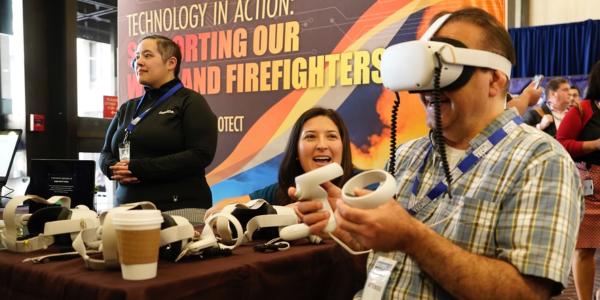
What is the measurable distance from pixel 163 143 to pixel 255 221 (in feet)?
3.63

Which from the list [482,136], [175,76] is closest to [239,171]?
[175,76]

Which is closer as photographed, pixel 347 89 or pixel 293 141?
pixel 293 141

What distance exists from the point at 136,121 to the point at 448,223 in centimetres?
183

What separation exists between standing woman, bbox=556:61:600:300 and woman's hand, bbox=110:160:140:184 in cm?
266

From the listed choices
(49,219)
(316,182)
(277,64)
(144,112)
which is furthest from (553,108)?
(49,219)

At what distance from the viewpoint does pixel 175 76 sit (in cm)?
271

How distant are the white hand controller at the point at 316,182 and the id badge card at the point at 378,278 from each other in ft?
0.63

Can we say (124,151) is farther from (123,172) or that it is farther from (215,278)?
(215,278)

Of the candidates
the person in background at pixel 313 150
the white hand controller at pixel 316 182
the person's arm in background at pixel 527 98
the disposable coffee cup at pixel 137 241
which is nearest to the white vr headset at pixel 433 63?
the white hand controller at pixel 316 182

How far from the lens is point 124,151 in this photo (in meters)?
2.49

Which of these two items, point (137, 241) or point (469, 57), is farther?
point (469, 57)

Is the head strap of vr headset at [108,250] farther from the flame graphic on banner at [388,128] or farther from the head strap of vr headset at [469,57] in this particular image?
the flame graphic on banner at [388,128]

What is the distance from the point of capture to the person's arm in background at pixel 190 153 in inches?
92.2

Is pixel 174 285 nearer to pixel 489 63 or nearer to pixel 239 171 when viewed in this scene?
pixel 489 63
